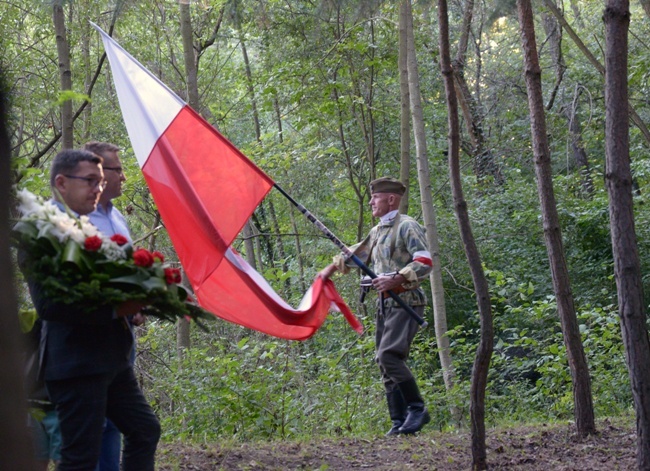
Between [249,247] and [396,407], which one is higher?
[249,247]

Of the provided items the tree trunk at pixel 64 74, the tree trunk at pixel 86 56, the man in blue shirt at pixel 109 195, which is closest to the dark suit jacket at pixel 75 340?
the man in blue shirt at pixel 109 195

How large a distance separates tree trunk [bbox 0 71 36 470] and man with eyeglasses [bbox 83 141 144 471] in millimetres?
2623

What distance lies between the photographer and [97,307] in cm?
353

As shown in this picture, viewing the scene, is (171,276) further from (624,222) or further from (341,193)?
(341,193)

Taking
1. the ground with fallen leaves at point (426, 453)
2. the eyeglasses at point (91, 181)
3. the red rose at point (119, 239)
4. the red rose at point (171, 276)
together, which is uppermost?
the eyeglasses at point (91, 181)

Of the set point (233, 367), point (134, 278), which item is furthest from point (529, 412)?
point (134, 278)

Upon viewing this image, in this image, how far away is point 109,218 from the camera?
458 cm

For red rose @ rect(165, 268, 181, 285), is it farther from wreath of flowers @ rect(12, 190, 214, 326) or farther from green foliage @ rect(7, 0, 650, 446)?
green foliage @ rect(7, 0, 650, 446)

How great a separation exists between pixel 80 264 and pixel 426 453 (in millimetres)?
3855

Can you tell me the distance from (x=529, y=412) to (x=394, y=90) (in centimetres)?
1025

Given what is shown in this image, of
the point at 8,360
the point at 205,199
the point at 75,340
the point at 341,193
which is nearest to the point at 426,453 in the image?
the point at 205,199

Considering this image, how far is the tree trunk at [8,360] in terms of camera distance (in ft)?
4.99

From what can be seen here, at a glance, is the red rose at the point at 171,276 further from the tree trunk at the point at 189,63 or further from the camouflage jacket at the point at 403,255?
the tree trunk at the point at 189,63

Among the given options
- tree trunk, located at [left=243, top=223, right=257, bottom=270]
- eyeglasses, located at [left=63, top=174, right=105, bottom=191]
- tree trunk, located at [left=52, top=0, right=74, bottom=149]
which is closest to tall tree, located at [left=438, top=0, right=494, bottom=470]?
eyeglasses, located at [left=63, top=174, right=105, bottom=191]
